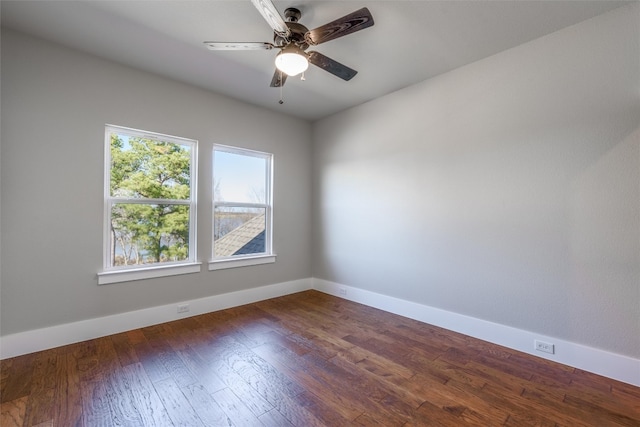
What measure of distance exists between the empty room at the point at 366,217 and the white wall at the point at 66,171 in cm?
2

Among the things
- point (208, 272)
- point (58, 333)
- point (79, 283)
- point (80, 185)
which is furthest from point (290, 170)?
point (58, 333)

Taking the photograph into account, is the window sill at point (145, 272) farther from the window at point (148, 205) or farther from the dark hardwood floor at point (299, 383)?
the dark hardwood floor at point (299, 383)

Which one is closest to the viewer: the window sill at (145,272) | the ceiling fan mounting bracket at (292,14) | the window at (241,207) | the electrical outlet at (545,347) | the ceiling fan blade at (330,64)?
the ceiling fan mounting bracket at (292,14)

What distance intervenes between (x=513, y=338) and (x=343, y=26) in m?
3.03

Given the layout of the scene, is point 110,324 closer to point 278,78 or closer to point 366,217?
point 278,78

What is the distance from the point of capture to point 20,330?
7.68 ft

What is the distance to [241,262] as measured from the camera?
147 inches

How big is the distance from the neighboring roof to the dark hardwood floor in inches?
42.7

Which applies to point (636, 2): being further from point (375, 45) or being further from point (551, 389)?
point (551, 389)

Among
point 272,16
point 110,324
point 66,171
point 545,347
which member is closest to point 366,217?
point 545,347

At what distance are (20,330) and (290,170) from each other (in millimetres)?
3388

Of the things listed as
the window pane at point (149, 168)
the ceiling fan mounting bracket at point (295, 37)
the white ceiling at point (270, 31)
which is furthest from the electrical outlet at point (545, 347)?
the window pane at point (149, 168)

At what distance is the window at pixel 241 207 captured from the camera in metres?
3.61

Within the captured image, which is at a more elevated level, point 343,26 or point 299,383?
point 343,26
